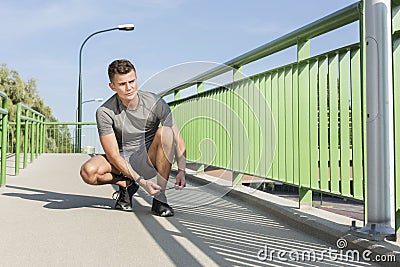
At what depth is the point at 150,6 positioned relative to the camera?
13.4 m

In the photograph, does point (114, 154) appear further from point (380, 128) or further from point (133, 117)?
point (380, 128)

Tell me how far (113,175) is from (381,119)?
2.06 metres

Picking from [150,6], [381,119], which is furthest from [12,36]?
[381,119]

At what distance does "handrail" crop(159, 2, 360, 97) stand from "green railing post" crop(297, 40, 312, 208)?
95 mm

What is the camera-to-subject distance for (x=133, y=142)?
152 inches

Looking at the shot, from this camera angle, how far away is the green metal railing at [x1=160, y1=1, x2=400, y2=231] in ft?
8.63

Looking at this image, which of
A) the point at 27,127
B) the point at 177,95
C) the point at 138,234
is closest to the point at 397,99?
the point at 138,234

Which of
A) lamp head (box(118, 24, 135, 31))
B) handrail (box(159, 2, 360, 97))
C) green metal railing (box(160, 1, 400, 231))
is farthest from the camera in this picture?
lamp head (box(118, 24, 135, 31))

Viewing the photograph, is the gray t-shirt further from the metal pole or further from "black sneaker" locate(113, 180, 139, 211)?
the metal pole

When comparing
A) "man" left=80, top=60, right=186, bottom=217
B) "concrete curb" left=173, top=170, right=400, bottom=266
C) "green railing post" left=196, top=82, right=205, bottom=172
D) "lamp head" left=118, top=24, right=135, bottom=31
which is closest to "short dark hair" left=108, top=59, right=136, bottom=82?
"man" left=80, top=60, right=186, bottom=217

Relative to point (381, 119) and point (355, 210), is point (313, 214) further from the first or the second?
point (381, 119)

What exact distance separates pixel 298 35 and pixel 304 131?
1.99ft

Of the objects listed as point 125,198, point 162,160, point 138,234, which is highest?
point 162,160

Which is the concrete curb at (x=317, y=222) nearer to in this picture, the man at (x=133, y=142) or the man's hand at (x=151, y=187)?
the man at (x=133, y=142)
